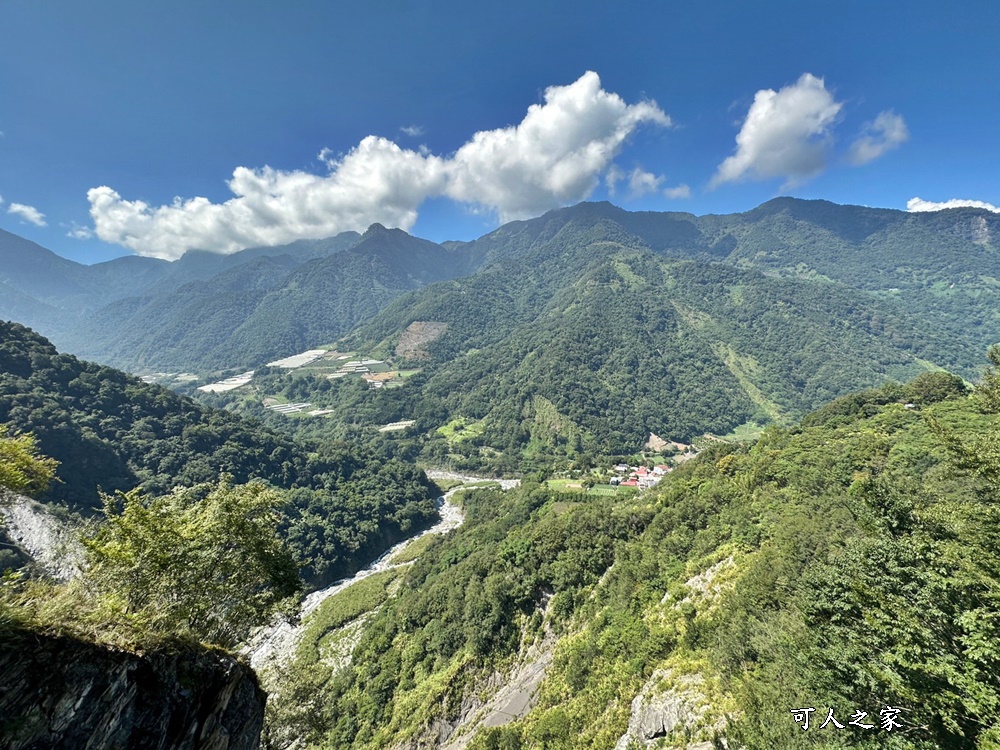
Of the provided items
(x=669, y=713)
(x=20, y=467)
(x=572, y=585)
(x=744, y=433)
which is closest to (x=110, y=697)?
(x=20, y=467)

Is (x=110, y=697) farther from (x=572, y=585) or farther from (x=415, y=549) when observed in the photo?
(x=415, y=549)

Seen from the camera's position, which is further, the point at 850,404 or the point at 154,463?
the point at 154,463

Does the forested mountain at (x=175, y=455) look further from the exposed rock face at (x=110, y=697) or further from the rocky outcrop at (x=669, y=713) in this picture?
the exposed rock face at (x=110, y=697)

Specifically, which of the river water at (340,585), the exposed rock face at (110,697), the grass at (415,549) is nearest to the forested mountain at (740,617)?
the river water at (340,585)

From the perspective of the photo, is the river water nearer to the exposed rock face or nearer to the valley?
the valley

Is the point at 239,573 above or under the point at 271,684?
above

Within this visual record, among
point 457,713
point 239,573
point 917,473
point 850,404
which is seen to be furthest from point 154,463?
point 850,404

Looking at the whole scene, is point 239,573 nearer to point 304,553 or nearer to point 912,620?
point 912,620
